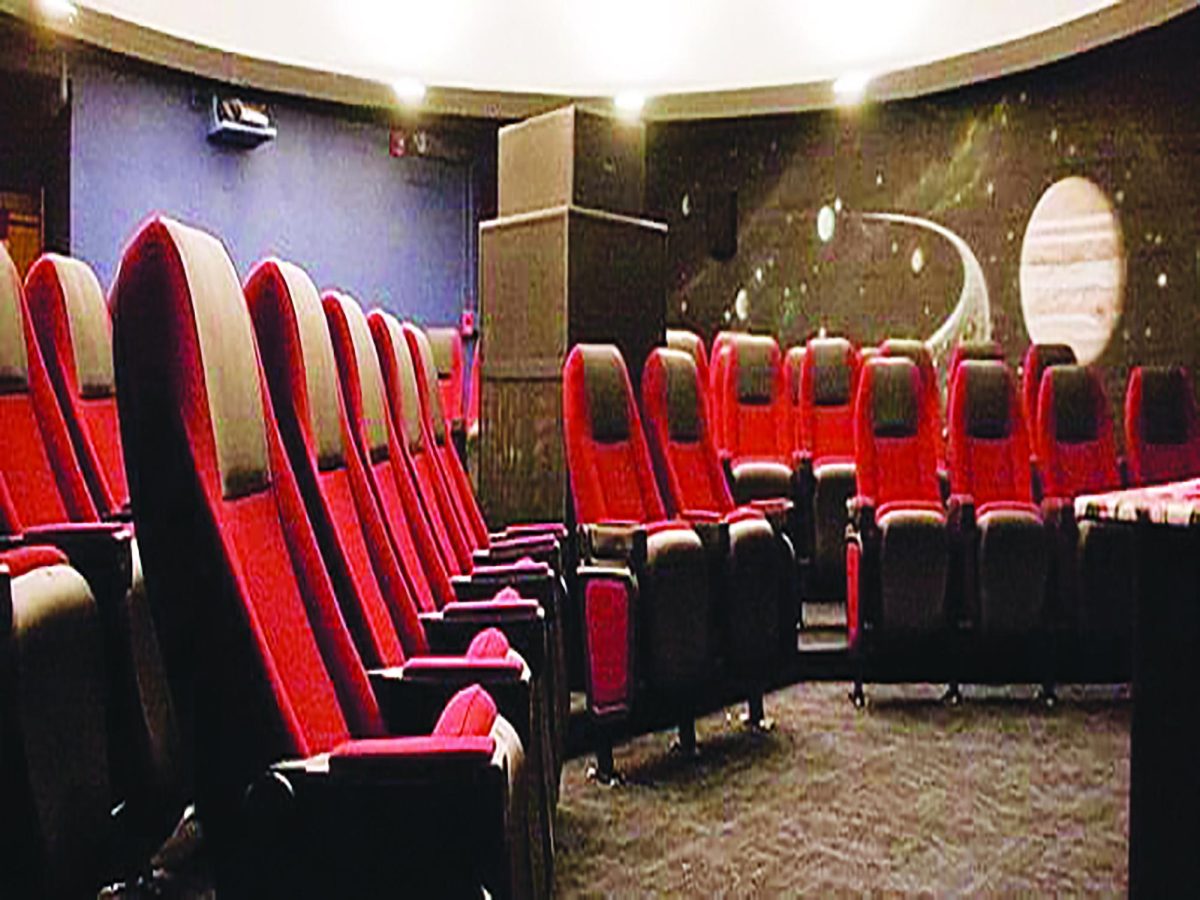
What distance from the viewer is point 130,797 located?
6.04 ft

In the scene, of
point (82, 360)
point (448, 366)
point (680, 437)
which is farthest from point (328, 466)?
point (448, 366)

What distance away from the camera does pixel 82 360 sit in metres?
2.60

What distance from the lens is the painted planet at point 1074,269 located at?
6270 millimetres

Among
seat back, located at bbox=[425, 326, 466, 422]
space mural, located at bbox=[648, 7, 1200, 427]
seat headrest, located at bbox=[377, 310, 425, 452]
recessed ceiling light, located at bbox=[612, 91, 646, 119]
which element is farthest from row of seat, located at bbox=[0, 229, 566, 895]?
recessed ceiling light, located at bbox=[612, 91, 646, 119]

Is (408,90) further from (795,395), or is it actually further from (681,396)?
(681,396)

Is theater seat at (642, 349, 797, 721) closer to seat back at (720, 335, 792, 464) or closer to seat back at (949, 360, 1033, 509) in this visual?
seat back at (949, 360, 1033, 509)

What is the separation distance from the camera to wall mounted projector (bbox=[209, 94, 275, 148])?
22.2 feet

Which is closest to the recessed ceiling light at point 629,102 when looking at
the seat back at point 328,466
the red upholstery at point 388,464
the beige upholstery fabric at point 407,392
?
the beige upholstery fabric at point 407,392

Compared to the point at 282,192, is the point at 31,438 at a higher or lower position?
lower

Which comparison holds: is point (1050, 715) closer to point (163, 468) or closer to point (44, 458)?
point (44, 458)

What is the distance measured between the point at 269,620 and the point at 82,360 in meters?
1.59

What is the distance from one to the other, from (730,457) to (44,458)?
10.2 feet

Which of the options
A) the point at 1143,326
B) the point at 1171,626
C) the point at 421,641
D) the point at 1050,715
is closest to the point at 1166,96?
the point at 1143,326

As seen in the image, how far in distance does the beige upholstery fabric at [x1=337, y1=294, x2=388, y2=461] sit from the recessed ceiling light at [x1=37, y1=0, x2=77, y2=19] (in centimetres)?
420
